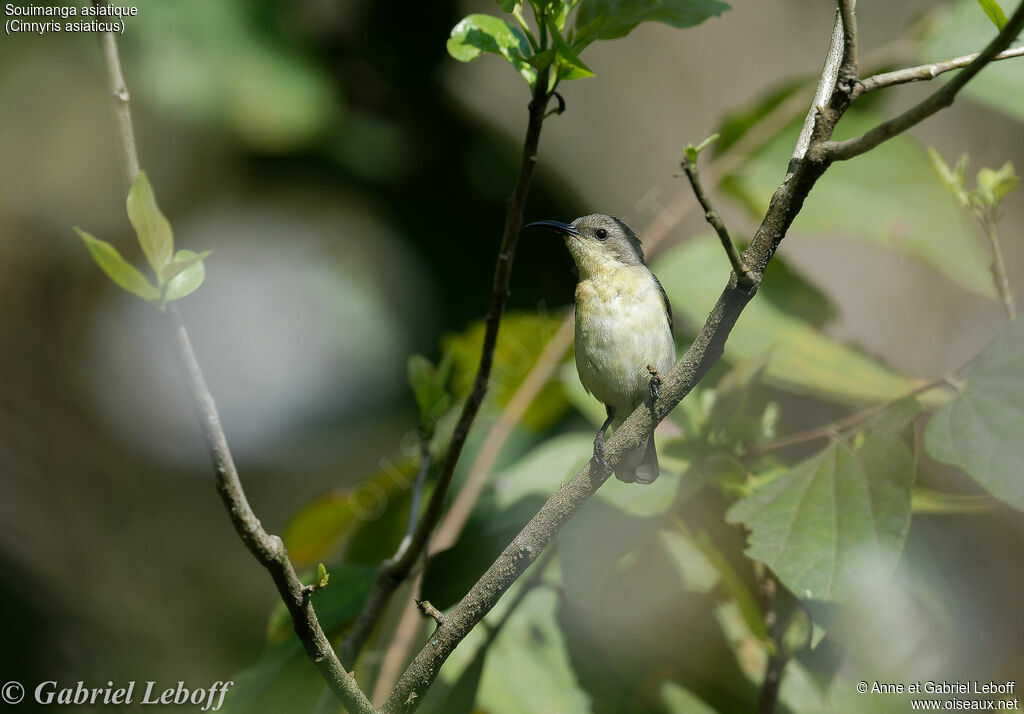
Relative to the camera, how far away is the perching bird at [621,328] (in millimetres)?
1739

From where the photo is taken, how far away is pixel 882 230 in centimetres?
193

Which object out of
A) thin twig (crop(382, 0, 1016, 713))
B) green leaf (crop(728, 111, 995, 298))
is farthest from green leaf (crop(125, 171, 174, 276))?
green leaf (crop(728, 111, 995, 298))

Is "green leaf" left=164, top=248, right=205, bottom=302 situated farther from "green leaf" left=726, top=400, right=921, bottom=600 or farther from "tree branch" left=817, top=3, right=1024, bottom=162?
"green leaf" left=726, top=400, right=921, bottom=600

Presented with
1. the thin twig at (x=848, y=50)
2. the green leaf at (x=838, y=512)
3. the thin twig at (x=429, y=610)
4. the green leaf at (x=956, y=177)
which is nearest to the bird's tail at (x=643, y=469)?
the green leaf at (x=838, y=512)

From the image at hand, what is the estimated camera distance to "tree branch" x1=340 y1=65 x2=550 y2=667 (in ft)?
3.28

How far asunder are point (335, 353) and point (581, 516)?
191cm

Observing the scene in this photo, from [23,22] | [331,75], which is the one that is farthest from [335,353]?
[23,22]

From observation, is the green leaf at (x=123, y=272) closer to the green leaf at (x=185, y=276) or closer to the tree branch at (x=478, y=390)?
the green leaf at (x=185, y=276)

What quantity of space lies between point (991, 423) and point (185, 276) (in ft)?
4.00

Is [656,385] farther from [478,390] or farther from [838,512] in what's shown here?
[838,512]

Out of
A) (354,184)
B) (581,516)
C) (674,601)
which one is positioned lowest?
(674,601)

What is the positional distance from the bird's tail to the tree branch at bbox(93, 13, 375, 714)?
2.41ft

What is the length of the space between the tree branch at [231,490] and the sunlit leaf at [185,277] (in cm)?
3

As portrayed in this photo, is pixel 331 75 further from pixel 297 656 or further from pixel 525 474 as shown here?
pixel 297 656
